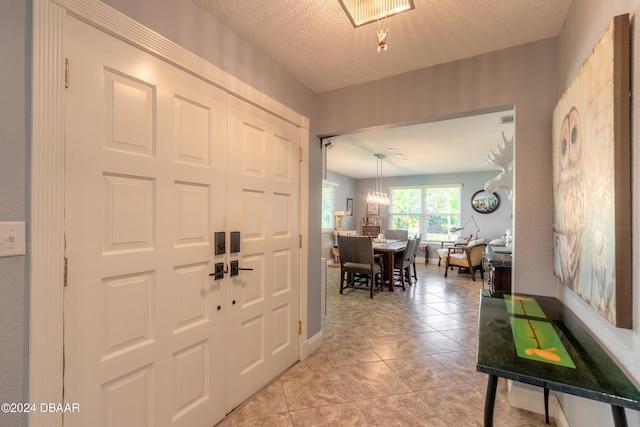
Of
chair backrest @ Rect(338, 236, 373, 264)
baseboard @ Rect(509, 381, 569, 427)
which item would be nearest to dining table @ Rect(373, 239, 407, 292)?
chair backrest @ Rect(338, 236, 373, 264)

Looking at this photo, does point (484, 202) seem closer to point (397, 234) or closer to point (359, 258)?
point (397, 234)

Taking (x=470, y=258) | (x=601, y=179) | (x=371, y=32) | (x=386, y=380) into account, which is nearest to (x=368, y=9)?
(x=371, y=32)

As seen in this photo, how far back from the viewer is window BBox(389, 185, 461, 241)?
7.36m

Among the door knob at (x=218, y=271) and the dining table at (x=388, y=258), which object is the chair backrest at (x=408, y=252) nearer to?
the dining table at (x=388, y=258)

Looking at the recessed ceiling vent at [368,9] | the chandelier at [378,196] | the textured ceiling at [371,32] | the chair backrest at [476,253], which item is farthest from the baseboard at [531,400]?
the chandelier at [378,196]

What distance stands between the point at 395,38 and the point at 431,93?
1.69 ft

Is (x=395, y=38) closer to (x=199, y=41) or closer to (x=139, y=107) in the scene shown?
(x=199, y=41)

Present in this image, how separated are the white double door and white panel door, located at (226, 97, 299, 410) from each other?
0.04ft

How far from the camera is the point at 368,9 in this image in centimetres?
133

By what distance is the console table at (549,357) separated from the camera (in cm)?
80

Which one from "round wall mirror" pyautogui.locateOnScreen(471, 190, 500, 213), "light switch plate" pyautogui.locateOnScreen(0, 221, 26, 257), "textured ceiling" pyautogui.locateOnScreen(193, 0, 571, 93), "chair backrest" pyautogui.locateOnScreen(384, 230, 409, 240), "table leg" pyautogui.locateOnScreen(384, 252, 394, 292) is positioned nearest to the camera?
"light switch plate" pyautogui.locateOnScreen(0, 221, 26, 257)

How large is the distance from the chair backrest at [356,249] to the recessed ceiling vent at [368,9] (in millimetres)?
3169

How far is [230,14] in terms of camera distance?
160 cm

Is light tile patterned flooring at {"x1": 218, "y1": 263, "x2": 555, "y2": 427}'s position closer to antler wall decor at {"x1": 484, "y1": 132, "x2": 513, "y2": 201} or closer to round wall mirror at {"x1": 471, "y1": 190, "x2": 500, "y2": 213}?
antler wall decor at {"x1": 484, "y1": 132, "x2": 513, "y2": 201}
